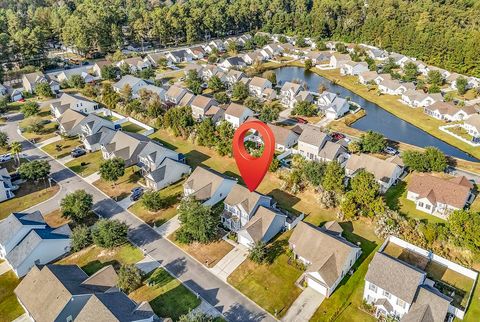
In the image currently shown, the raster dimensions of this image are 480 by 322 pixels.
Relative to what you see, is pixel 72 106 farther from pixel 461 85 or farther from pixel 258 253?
pixel 461 85

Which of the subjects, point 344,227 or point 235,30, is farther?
point 235,30

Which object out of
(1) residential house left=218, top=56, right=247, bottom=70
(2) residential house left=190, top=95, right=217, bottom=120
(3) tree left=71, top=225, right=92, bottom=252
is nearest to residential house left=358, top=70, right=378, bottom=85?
(1) residential house left=218, top=56, right=247, bottom=70

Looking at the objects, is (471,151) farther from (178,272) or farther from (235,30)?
(235,30)

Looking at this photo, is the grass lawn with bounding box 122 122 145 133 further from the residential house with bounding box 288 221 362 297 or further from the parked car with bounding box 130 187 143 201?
the residential house with bounding box 288 221 362 297

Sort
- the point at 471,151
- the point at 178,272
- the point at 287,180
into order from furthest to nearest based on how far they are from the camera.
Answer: the point at 471,151 → the point at 287,180 → the point at 178,272

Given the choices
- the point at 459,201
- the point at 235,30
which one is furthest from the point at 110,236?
the point at 235,30

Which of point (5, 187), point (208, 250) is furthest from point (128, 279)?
point (5, 187)
